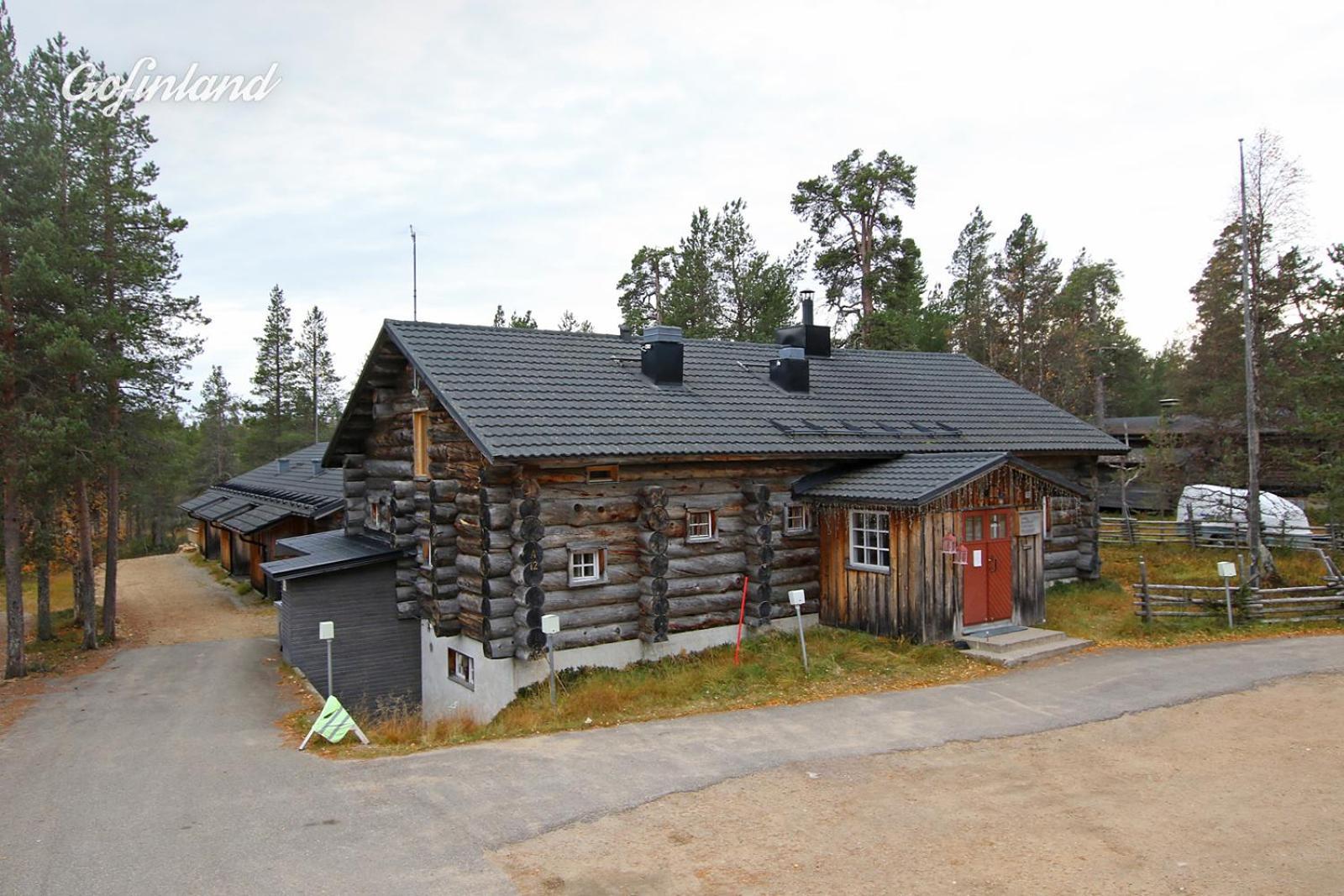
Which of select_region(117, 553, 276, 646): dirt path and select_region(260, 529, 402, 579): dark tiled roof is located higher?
select_region(260, 529, 402, 579): dark tiled roof

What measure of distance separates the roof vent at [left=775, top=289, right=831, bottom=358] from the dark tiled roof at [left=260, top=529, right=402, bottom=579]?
1042 centimetres

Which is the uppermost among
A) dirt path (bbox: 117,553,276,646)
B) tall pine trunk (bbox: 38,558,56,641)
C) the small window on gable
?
the small window on gable

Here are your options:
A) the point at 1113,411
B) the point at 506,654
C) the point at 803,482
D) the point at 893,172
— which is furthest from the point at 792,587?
the point at 1113,411

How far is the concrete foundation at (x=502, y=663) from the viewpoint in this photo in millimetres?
14414

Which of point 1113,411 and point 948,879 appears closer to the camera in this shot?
point 948,879

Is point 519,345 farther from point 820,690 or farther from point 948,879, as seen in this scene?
point 948,879

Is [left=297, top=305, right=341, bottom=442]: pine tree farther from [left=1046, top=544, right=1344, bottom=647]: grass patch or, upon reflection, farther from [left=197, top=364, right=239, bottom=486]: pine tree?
[left=1046, top=544, right=1344, bottom=647]: grass patch

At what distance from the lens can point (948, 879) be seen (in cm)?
725

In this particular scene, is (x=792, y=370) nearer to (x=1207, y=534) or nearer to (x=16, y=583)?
(x=16, y=583)

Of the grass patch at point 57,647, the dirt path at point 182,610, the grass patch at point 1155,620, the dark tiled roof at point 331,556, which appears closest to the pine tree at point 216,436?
the dirt path at point 182,610

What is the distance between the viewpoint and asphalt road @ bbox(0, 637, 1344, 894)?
782cm

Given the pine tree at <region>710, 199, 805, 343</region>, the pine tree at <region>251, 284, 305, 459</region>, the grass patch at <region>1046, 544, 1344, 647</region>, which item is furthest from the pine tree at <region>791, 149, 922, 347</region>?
the pine tree at <region>251, 284, 305, 459</region>

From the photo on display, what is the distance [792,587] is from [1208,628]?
815cm

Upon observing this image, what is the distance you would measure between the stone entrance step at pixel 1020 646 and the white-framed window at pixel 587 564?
6.55m
